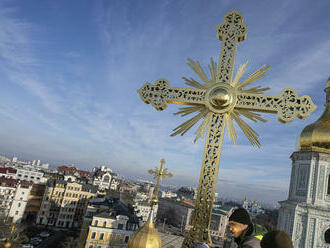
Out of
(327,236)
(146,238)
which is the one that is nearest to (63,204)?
(327,236)

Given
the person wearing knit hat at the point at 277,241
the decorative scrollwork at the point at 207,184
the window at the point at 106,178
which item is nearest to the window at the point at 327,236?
the decorative scrollwork at the point at 207,184


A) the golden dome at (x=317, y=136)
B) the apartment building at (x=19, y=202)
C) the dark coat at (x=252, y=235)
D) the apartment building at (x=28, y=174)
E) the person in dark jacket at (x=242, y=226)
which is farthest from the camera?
the apartment building at (x=28, y=174)

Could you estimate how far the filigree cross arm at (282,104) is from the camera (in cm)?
432

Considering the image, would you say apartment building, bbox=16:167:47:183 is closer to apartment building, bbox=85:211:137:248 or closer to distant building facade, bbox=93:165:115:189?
distant building facade, bbox=93:165:115:189

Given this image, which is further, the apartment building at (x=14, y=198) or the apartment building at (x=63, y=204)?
the apartment building at (x=63, y=204)

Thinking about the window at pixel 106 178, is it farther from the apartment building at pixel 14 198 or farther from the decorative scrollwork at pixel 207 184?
the decorative scrollwork at pixel 207 184

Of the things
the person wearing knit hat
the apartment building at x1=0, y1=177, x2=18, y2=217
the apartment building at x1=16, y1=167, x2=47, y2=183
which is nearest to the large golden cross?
the person wearing knit hat

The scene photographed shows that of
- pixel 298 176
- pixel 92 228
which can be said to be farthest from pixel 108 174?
pixel 298 176

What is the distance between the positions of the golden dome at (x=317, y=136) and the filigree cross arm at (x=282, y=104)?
15.2 meters

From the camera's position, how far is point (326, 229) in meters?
16.3

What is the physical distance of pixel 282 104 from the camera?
4469mm

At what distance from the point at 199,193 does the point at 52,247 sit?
137ft

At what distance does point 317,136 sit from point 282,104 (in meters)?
15.4

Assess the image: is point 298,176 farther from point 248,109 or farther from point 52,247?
point 52,247
